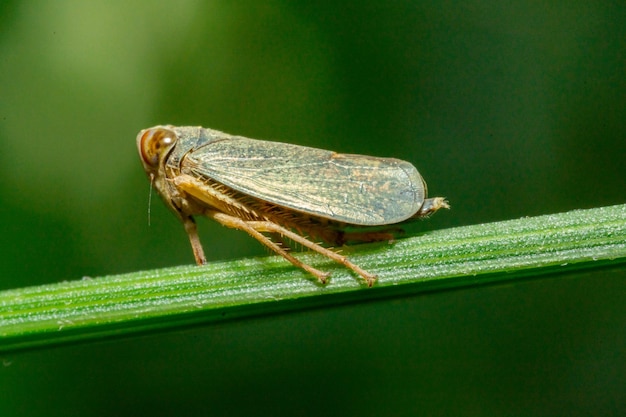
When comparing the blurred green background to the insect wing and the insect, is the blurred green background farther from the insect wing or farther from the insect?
the insect wing

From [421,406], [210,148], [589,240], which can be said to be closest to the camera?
[589,240]

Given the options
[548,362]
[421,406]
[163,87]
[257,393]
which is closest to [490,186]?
[548,362]

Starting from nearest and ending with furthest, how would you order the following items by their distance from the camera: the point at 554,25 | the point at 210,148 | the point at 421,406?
the point at 210,148 → the point at 421,406 → the point at 554,25

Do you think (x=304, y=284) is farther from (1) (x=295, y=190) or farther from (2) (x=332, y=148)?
(2) (x=332, y=148)

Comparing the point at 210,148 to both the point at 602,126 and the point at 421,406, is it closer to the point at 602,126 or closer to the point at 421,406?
the point at 421,406

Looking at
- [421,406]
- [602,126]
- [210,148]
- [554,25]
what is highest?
[554,25]

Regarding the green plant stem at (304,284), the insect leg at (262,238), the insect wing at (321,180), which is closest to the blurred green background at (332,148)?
the insect leg at (262,238)

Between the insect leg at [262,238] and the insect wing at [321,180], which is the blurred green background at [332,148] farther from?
the insect wing at [321,180]
